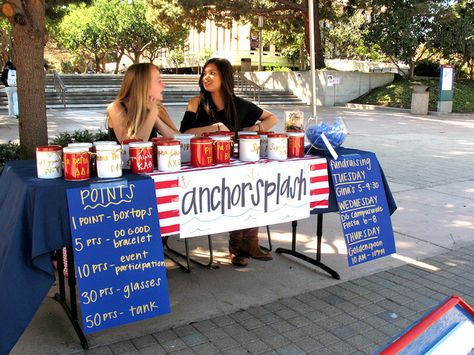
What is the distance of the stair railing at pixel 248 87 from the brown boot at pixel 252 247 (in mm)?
19057

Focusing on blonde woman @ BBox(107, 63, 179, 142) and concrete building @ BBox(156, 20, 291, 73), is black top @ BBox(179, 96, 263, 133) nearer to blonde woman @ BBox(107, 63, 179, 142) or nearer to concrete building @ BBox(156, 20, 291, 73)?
blonde woman @ BBox(107, 63, 179, 142)

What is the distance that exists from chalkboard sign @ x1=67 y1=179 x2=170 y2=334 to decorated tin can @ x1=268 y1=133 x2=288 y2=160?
3.26 feet

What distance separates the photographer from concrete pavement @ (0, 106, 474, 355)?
3051 millimetres

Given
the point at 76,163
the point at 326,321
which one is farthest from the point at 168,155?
the point at 326,321

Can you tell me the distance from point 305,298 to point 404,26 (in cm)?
2068

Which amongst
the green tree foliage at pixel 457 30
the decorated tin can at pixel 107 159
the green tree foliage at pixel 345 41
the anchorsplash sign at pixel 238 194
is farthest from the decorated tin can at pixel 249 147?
the green tree foliage at pixel 345 41

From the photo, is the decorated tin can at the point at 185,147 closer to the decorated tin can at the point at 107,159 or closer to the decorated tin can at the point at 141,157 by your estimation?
the decorated tin can at the point at 141,157

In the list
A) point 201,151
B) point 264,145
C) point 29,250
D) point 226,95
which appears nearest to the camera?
point 29,250

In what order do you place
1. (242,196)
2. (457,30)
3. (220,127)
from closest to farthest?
(242,196) < (220,127) < (457,30)

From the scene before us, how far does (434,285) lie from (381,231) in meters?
0.59

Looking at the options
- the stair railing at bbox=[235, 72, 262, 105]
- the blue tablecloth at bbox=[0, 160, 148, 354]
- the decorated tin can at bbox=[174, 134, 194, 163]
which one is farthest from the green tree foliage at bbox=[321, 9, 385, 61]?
the blue tablecloth at bbox=[0, 160, 148, 354]

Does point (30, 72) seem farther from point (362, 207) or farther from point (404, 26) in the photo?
point (404, 26)

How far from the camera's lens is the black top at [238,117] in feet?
14.2

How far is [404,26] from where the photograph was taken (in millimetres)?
21734
